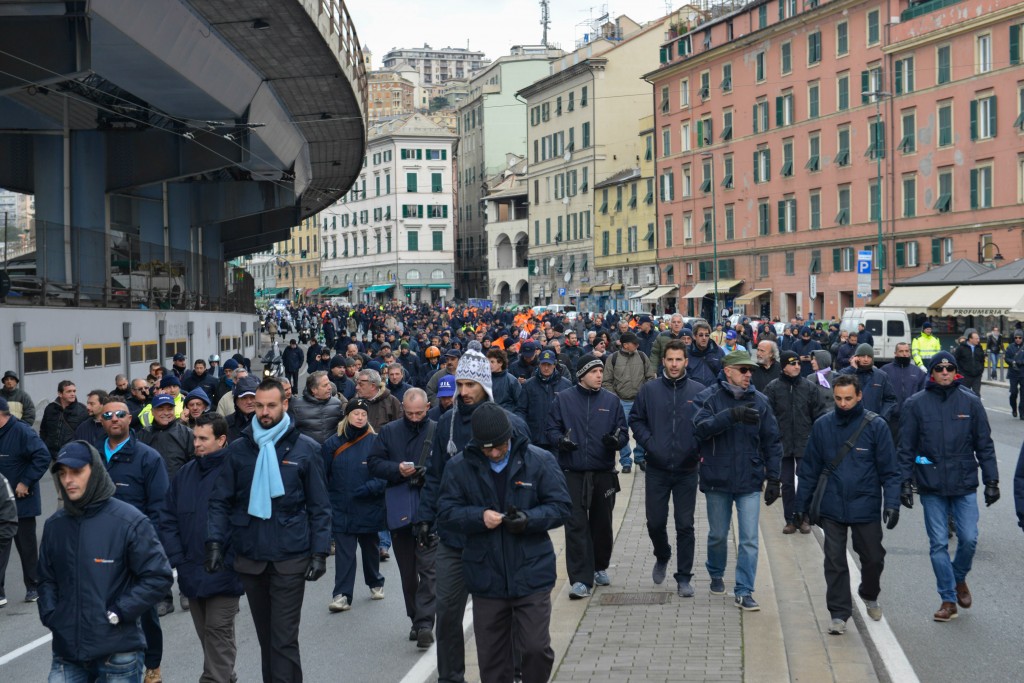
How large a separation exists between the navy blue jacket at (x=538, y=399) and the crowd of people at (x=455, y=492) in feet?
0.08

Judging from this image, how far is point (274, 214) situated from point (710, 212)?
30318 millimetres

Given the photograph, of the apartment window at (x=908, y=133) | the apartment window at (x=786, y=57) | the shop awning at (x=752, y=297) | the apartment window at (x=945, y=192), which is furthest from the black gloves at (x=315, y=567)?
the shop awning at (x=752, y=297)

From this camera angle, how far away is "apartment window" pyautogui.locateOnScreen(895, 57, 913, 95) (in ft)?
192

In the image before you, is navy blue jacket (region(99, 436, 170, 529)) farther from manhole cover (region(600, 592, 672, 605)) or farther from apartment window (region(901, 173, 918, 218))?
apartment window (region(901, 173, 918, 218))

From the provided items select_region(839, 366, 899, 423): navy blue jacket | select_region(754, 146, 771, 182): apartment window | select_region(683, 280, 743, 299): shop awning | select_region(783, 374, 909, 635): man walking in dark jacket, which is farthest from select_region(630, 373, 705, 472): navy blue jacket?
select_region(683, 280, 743, 299): shop awning

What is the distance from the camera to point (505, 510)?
21.0 ft

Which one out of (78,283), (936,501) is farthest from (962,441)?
(78,283)

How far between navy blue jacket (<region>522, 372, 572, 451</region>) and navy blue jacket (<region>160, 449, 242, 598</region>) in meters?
4.78

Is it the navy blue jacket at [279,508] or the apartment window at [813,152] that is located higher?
the apartment window at [813,152]

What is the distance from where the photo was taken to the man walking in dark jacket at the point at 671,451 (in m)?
9.76

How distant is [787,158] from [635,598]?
61.7 m

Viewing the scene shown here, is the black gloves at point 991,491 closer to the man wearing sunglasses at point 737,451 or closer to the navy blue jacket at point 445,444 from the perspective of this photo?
the man wearing sunglasses at point 737,451

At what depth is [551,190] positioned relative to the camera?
10194cm

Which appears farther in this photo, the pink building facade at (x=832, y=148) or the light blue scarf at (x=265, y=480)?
the pink building facade at (x=832, y=148)
